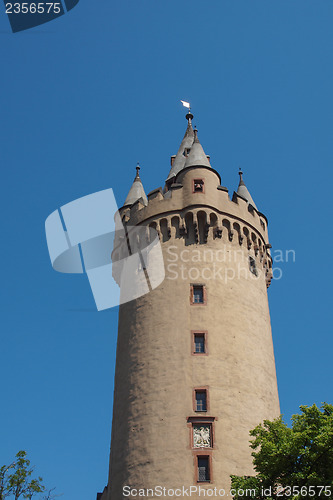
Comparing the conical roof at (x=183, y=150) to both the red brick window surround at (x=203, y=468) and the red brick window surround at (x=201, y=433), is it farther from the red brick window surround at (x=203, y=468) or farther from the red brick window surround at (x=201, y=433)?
the red brick window surround at (x=203, y=468)

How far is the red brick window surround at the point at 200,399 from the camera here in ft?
98.7

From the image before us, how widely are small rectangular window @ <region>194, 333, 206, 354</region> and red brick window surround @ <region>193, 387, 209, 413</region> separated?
206 cm

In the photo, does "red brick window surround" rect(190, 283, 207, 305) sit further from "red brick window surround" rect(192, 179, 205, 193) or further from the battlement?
"red brick window surround" rect(192, 179, 205, 193)

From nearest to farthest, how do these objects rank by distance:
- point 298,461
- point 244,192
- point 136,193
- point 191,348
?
1. point 298,461
2. point 191,348
3. point 244,192
4. point 136,193

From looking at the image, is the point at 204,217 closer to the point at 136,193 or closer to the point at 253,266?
the point at 253,266

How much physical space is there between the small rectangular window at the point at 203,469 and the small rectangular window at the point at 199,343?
5420 millimetres

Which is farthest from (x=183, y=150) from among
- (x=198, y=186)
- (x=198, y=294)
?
(x=198, y=294)

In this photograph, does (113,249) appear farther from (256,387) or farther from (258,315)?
(256,387)

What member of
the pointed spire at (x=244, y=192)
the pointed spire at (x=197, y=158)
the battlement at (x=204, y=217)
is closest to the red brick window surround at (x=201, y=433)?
the battlement at (x=204, y=217)

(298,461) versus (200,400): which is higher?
(200,400)

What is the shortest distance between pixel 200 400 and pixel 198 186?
12903 mm

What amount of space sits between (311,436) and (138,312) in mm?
13981

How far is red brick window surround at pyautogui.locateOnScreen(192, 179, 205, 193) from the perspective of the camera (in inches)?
1443

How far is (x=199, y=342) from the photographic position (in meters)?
32.1
